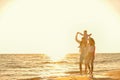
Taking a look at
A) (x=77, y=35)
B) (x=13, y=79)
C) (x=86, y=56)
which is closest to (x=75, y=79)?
(x=86, y=56)

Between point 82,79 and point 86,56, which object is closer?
point 82,79

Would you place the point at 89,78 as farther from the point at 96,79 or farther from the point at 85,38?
the point at 85,38

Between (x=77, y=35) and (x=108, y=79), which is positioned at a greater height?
(x=77, y=35)

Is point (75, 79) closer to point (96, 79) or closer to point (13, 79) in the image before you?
point (96, 79)

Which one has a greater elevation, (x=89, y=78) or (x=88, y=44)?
(x=88, y=44)

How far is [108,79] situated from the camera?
2109 centimetres

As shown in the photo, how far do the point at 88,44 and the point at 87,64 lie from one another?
4.95 feet

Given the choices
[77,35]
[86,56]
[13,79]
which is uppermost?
[77,35]

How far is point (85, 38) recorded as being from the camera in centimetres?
2169

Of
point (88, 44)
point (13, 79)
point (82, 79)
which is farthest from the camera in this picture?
point (13, 79)

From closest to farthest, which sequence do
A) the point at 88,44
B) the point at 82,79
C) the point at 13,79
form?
1. the point at 82,79
2. the point at 88,44
3. the point at 13,79

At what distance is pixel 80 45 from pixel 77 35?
2.52ft

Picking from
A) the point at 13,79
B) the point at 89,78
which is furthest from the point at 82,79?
the point at 13,79

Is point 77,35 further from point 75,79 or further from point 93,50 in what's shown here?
point 75,79
